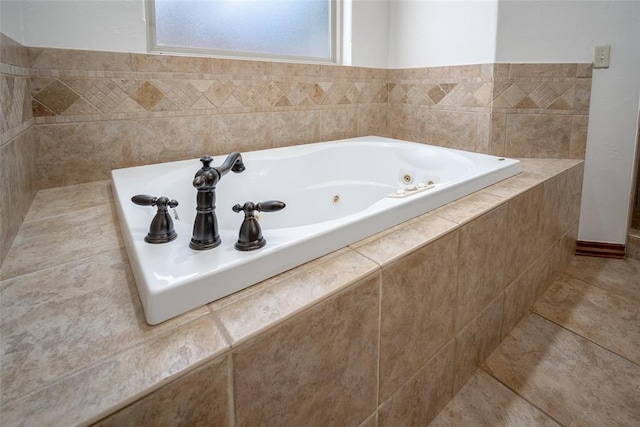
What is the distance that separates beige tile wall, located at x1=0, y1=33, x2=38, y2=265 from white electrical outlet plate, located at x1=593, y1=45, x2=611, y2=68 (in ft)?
8.07

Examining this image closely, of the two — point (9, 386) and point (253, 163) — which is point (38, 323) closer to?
point (9, 386)

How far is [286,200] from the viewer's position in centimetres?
181

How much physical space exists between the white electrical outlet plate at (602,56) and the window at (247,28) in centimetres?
141

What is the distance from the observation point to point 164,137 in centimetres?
164

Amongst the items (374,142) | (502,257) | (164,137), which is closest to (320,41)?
(374,142)

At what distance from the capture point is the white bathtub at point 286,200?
0.68 meters

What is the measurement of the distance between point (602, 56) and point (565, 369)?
5.18ft

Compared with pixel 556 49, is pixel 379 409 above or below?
below

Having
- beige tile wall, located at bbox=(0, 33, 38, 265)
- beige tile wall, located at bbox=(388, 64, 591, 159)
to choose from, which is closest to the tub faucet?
beige tile wall, located at bbox=(0, 33, 38, 265)

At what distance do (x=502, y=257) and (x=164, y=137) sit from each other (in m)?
1.46

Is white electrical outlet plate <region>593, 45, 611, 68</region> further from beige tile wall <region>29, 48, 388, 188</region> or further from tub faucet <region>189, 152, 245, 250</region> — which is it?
tub faucet <region>189, 152, 245, 250</region>

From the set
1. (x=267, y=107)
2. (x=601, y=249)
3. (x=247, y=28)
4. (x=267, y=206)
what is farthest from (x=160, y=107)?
(x=601, y=249)

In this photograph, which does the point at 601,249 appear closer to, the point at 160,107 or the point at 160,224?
the point at 160,224

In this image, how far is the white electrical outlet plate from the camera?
72.6 inches
